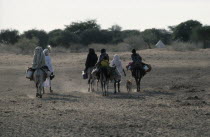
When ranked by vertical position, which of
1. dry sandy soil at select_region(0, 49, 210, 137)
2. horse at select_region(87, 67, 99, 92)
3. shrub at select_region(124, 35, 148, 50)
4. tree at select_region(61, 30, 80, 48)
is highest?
tree at select_region(61, 30, 80, 48)

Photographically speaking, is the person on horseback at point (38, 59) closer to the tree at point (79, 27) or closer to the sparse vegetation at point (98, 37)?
the sparse vegetation at point (98, 37)

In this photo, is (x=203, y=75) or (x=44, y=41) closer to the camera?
(x=203, y=75)

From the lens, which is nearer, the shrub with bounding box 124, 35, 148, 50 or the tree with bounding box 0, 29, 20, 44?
the shrub with bounding box 124, 35, 148, 50

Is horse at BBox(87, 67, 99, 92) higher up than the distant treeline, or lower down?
lower down

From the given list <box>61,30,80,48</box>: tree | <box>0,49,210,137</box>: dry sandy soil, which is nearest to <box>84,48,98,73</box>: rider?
<box>0,49,210,137</box>: dry sandy soil

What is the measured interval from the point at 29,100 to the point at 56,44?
59328 mm

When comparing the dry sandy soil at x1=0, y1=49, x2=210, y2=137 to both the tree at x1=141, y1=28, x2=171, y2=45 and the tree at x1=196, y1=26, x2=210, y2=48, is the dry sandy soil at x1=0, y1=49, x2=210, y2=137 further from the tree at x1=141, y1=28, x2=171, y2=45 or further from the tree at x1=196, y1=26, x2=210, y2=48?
the tree at x1=141, y1=28, x2=171, y2=45

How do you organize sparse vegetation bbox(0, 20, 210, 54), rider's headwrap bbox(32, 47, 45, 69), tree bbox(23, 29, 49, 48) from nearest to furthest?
rider's headwrap bbox(32, 47, 45, 69), sparse vegetation bbox(0, 20, 210, 54), tree bbox(23, 29, 49, 48)

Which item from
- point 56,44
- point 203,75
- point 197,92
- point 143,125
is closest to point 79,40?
point 56,44

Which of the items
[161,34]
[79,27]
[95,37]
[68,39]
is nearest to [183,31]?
[95,37]

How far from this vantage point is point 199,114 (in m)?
15.8

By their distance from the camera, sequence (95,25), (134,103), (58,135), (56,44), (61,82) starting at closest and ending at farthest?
(58,135) < (134,103) < (61,82) < (56,44) < (95,25)

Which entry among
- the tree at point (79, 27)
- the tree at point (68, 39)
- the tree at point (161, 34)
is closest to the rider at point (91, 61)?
the tree at point (68, 39)

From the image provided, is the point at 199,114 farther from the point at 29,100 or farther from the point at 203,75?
the point at 203,75
